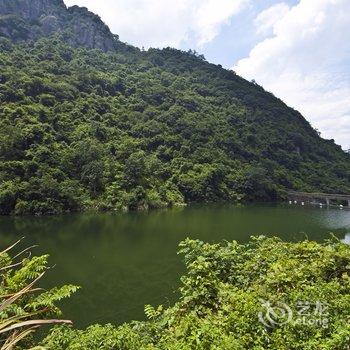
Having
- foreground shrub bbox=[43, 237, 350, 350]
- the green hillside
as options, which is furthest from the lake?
the green hillside

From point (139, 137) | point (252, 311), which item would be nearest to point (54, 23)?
point (139, 137)

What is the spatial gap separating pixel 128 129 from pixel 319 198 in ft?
135

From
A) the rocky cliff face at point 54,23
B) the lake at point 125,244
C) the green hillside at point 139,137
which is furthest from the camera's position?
the rocky cliff face at point 54,23

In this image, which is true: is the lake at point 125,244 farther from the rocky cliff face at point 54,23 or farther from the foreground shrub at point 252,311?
the rocky cliff face at point 54,23

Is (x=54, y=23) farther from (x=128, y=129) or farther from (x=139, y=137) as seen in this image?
(x=139, y=137)

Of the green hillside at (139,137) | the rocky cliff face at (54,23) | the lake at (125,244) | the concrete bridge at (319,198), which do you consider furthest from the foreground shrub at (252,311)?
the rocky cliff face at (54,23)

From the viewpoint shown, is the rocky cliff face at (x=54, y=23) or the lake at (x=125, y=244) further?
the rocky cliff face at (x=54, y=23)

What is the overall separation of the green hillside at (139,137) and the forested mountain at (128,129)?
9.5 inches

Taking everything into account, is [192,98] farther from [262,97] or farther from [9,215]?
[9,215]

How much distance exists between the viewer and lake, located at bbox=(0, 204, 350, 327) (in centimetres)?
1808

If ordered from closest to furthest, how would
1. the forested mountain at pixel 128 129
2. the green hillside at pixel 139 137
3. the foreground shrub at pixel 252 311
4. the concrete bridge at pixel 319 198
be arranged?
1. the foreground shrub at pixel 252 311
2. the green hillside at pixel 139 137
3. the forested mountain at pixel 128 129
4. the concrete bridge at pixel 319 198

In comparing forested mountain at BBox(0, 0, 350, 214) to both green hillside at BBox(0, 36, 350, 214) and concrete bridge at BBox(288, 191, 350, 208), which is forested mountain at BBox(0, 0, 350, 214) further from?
concrete bridge at BBox(288, 191, 350, 208)

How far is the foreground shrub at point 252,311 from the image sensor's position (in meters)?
5.43

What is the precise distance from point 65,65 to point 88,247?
81.3 m
